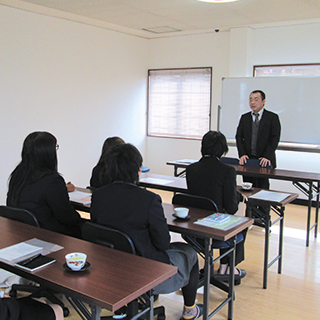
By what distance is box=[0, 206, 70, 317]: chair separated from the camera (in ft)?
7.76

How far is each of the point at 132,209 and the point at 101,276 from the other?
47cm

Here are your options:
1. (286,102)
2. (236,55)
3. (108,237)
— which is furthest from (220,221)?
(236,55)

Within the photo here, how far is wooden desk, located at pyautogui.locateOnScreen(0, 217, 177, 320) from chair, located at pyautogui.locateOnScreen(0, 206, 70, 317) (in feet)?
1.06

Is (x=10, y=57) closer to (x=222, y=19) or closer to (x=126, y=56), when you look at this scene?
(x=126, y=56)

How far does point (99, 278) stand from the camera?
1594 mm

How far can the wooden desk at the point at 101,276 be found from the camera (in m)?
1.45

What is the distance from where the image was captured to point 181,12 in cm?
509

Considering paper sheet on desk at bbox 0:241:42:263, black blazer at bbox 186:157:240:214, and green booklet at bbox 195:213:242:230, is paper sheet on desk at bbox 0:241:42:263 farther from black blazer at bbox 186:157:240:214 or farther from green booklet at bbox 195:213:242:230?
black blazer at bbox 186:157:240:214

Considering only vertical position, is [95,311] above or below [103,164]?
below

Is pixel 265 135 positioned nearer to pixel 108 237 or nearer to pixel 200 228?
pixel 200 228

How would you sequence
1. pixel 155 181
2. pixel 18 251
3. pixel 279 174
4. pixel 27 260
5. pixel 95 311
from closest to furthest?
pixel 95 311, pixel 27 260, pixel 18 251, pixel 155 181, pixel 279 174

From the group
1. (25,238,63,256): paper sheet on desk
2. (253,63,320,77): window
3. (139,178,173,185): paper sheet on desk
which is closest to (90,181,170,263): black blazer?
(25,238,63,256): paper sheet on desk

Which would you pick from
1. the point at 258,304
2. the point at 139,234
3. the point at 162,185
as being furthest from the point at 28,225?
the point at 258,304

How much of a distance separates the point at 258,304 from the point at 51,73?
460cm
